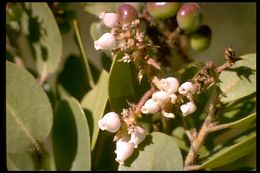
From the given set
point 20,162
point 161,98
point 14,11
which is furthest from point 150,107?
point 14,11

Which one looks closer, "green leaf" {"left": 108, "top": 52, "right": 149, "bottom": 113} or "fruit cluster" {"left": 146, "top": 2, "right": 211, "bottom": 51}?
"green leaf" {"left": 108, "top": 52, "right": 149, "bottom": 113}

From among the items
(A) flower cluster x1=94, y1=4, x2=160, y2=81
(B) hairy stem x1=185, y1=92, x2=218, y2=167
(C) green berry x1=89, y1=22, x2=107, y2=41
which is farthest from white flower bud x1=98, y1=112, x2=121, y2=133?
(C) green berry x1=89, y1=22, x2=107, y2=41

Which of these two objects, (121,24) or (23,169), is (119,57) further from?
(23,169)

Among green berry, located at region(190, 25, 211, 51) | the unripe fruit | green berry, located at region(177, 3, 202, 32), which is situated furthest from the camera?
green berry, located at region(190, 25, 211, 51)

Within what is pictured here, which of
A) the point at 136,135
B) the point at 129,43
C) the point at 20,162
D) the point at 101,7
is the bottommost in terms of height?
the point at 20,162

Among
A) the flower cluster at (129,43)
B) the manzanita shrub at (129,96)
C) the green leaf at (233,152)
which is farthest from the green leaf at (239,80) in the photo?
the flower cluster at (129,43)

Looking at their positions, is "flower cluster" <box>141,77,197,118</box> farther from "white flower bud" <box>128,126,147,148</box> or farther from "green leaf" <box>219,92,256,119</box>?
"green leaf" <box>219,92,256,119</box>

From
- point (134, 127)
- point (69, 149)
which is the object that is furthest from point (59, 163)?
point (134, 127)

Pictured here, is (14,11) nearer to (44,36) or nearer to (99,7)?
(44,36)
